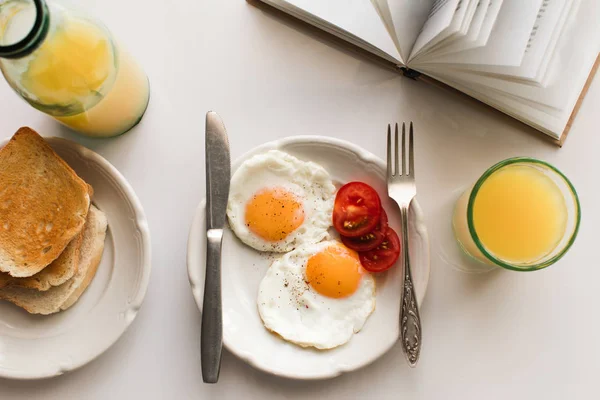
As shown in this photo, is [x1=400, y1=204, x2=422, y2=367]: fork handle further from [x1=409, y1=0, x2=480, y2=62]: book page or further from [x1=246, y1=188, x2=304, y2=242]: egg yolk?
[x1=409, y1=0, x2=480, y2=62]: book page

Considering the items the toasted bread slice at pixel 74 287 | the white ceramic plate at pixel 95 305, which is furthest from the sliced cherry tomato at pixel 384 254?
the toasted bread slice at pixel 74 287

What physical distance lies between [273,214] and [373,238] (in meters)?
0.31

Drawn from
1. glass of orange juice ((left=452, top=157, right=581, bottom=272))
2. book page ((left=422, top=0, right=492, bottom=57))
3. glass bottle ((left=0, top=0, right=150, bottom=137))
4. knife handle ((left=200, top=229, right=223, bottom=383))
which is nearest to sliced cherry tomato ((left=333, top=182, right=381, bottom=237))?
glass of orange juice ((left=452, top=157, right=581, bottom=272))

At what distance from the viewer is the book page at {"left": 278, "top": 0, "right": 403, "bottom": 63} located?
5.42 feet

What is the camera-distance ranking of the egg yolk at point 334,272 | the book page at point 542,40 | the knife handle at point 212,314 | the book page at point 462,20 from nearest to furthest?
the book page at point 462,20 → the book page at point 542,40 → the knife handle at point 212,314 → the egg yolk at point 334,272

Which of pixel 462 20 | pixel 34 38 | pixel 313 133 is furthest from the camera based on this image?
pixel 313 133

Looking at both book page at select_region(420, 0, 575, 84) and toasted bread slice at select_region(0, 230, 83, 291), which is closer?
book page at select_region(420, 0, 575, 84)

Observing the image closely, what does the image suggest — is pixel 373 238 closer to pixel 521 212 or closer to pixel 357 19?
pixel 521 212

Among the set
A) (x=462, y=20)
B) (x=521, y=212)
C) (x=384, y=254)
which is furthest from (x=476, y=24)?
(x=384, y=254)

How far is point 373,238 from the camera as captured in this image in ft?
5.27

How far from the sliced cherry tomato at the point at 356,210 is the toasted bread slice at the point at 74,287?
73cm

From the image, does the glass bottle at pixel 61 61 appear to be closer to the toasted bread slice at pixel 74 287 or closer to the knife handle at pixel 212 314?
the toasted bread slice at pixel 74 287

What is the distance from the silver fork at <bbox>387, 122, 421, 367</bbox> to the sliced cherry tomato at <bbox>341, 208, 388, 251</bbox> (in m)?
0.06

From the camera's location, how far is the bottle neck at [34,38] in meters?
1.16
